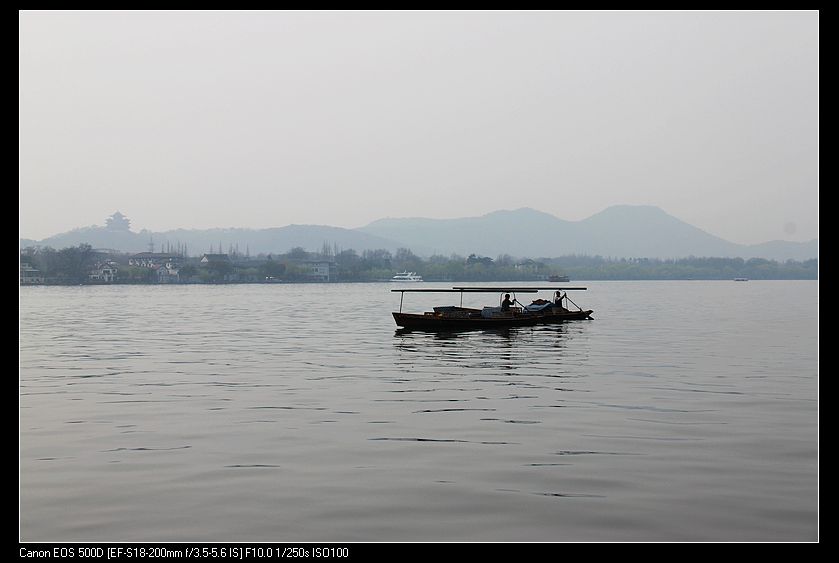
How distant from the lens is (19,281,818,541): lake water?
12.7 m

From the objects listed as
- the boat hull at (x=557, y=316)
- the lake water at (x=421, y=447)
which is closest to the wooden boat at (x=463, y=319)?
the boat hull at (x=557, y=316)

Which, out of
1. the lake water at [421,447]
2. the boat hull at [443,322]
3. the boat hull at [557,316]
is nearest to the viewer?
the lake water at [421,447]

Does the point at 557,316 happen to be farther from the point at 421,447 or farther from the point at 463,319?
the point at 421,447

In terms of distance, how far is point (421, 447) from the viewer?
18.2 metres

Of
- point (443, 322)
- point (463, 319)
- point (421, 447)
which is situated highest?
point (463, 319)

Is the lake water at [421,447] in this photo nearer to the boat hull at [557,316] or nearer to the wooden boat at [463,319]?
the wooden boat at [463,319]

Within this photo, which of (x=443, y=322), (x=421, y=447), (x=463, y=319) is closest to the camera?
(x=421, y=447)

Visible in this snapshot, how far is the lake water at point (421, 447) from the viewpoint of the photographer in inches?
502

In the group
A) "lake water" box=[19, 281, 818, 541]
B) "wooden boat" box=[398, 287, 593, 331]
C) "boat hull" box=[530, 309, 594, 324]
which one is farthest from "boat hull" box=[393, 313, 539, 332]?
"lake water" box=[19, 281, 818, 541]

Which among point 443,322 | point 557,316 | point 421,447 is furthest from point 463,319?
point 421,447

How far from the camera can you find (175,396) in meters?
27.0

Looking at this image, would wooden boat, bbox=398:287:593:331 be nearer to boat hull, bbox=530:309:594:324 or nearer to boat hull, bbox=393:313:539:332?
boat hull, bbox=393:313:539:332
